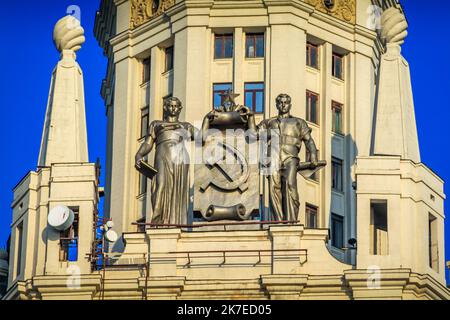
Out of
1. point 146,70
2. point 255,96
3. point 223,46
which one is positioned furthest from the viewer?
→ point 146,70

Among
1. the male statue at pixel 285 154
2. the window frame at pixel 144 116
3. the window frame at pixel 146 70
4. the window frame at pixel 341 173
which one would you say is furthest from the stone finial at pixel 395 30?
the window frame at pixel 146 70

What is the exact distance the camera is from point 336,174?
92062 mm

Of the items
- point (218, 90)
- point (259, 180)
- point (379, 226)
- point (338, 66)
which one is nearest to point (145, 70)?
point (218, 90)

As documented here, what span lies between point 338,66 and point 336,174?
3.87 metres

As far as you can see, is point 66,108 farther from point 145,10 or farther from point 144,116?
point 145,10

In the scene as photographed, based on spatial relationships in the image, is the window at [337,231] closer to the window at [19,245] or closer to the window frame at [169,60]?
the window frame at [169,60]

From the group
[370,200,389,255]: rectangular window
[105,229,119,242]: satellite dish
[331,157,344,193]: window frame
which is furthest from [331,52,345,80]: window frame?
[105,229,119,242]: satellite dish

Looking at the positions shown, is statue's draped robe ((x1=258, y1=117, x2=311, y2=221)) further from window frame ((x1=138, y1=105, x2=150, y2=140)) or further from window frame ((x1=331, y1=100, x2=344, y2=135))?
window frame ((x1=138, y1=105, x2=150, y2=140))

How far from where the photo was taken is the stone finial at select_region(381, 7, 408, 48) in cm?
8900

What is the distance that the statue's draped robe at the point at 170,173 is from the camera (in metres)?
85.0

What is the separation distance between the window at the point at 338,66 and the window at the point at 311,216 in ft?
17.5

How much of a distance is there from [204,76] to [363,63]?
563cm
